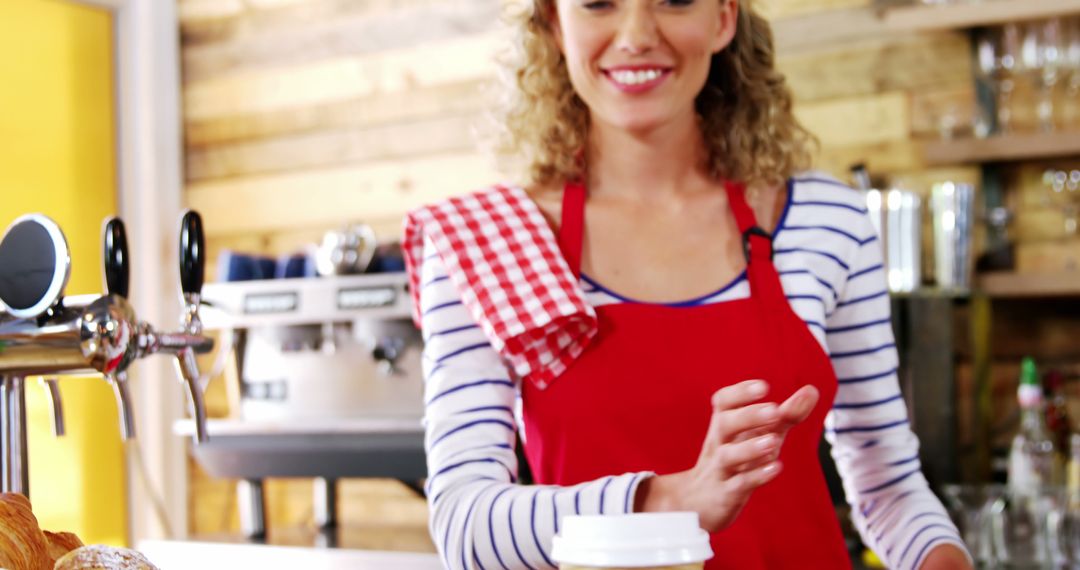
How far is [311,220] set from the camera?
3277 millimetres

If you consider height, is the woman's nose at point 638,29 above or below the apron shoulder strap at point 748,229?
above

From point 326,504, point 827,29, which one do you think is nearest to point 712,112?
point 827,29

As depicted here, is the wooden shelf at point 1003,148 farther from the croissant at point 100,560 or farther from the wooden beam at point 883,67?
the croissant at point 100,560

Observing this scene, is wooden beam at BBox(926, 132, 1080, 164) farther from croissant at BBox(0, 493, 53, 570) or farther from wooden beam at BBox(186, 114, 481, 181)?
croissant at BBox(0, 493, 53, 570)

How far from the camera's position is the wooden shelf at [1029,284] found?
7.30 ft

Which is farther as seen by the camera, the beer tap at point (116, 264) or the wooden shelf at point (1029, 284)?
the wooden shelf at point (1029, 284)

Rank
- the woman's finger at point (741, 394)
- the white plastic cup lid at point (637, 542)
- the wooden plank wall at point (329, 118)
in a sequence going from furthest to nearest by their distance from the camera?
the wooden plank wall at point (329, 118) < the woman's finger at point (741, 394) < the white plastic cup lid at point (637, 542)

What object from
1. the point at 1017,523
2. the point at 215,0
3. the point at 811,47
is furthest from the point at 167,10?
the point at 1017,523

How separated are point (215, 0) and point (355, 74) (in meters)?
0.51

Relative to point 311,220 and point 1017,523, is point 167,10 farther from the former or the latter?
point 1017,523

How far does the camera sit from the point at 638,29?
4.04 feet

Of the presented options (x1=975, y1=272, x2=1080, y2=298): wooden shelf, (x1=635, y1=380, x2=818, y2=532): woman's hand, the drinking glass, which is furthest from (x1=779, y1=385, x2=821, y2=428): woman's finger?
(x1=975, y1=272, x2=1080, y2=298): wooden shelf

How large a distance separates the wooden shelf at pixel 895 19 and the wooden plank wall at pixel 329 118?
3 cm

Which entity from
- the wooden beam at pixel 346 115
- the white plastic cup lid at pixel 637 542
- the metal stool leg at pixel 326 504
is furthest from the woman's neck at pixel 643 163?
the wooden beam at pixel 346 115
